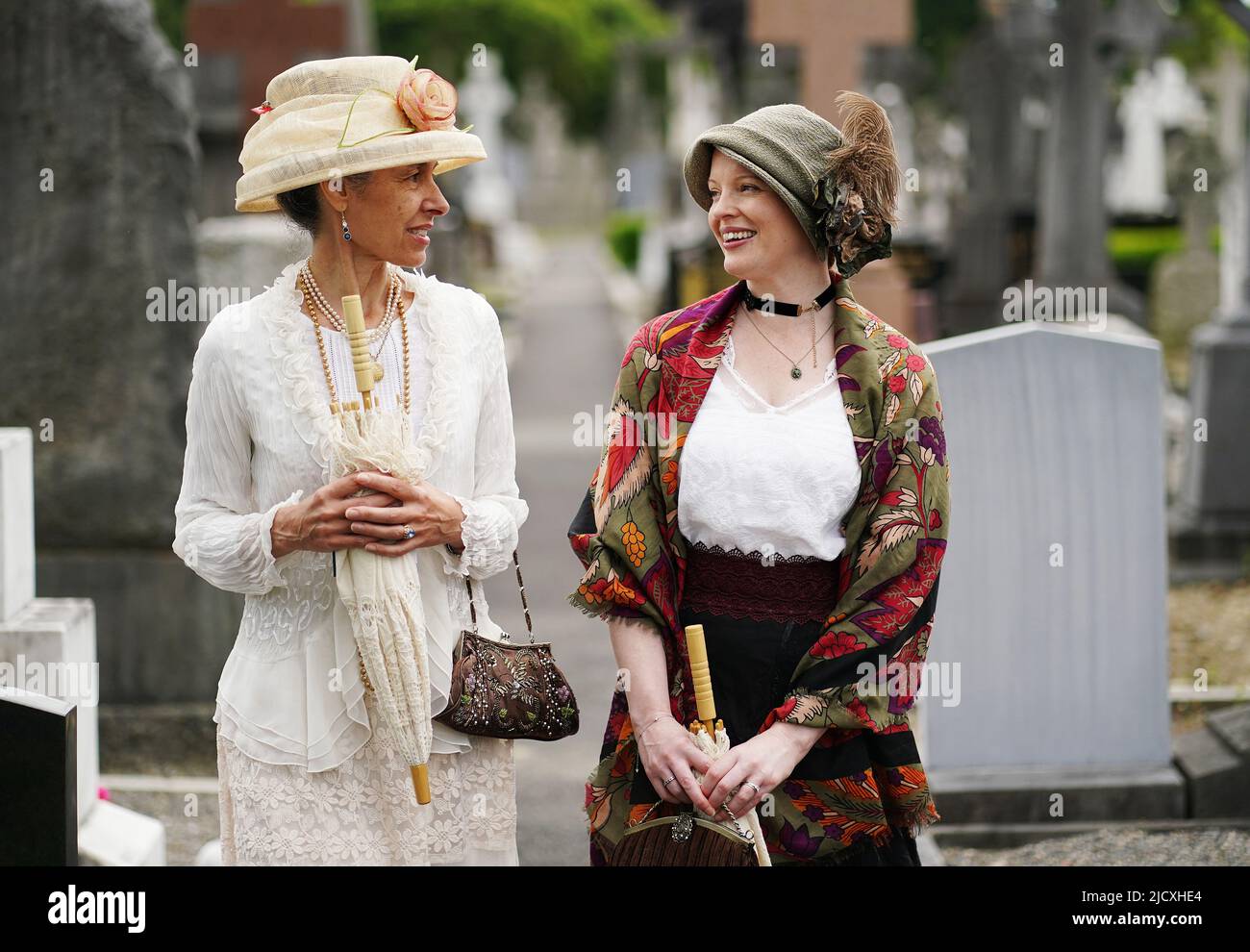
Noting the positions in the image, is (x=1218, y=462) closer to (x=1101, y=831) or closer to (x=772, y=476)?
(x=1101, y=831)

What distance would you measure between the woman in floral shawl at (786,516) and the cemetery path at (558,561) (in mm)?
2321

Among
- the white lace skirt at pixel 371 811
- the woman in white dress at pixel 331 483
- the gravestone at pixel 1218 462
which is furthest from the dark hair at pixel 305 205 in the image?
the gravestone at pixel 1218 462

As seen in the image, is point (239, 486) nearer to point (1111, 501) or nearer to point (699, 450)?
point (699, 450)

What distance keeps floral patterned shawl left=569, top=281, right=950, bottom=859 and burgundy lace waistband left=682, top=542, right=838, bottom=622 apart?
0.04 m

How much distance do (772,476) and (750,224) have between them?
0.46 m

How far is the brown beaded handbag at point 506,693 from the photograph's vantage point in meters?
3.08

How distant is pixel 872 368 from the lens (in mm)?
3096

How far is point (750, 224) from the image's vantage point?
10.1ft

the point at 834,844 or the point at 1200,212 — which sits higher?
the point at 1200,212

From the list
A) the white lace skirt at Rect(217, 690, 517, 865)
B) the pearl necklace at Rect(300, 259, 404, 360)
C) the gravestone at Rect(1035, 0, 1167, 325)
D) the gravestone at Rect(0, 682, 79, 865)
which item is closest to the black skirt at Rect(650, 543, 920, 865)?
the white lace skirt at Rect(217, 690, 517, 865)

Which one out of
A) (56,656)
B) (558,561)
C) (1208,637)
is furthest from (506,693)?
(558,561)

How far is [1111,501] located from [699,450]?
2.70m
